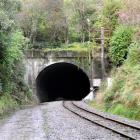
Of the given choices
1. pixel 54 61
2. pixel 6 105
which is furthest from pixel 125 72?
pixel 54 61

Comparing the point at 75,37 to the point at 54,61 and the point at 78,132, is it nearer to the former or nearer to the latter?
the point at 54,61

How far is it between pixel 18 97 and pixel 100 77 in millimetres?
9318

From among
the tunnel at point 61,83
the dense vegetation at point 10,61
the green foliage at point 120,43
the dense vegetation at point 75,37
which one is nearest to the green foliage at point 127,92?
the dense vegetation at point 75,37

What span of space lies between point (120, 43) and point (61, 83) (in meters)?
19.0

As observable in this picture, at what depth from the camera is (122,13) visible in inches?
1174

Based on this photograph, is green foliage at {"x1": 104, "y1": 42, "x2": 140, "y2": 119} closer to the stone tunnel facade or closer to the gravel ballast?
the gravel ballast

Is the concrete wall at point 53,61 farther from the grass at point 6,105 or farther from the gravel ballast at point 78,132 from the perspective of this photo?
the gravel ballast at point 78,132

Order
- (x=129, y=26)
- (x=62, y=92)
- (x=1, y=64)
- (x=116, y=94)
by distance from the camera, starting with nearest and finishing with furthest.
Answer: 1. (x=116, y=94)
2. (x=1, y=64)
3. (x=129, y=26)
4. (x=62, y=92)

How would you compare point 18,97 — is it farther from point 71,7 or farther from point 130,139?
point 130,139

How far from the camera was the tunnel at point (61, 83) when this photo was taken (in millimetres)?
43781

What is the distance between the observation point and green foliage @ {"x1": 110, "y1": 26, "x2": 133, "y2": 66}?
3316cm

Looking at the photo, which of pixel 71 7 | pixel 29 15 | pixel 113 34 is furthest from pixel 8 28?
pixel 71 7

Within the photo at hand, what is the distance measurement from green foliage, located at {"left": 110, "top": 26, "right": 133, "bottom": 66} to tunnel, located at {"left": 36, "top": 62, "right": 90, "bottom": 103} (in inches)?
302

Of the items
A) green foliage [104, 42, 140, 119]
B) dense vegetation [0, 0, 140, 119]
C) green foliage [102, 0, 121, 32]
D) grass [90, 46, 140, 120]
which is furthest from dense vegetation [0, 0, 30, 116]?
green foliage [102, 0, 121, 32]
